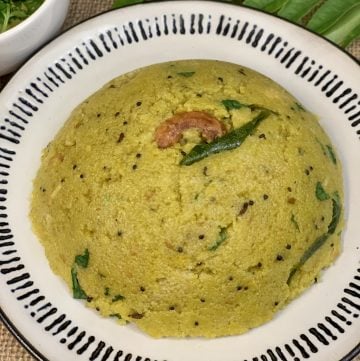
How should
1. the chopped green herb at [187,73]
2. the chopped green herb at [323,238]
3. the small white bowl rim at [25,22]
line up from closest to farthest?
the chopped green herb at [323,238] < the chopped green herb at [187,73] < the small white bowl rim at [25,22]

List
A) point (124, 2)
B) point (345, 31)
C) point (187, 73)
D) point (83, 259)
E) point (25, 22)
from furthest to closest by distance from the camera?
1. point (124, 2)
2. point (345, 31)
3. point (25, 22)
4. point (187, 73)
5. point (83, 259)

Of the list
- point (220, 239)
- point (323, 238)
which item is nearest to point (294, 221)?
point (323, 238)

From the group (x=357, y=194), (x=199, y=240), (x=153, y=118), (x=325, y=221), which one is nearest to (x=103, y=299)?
(x=199, y=240)

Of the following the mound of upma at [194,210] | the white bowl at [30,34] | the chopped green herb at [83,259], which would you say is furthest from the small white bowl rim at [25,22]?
the chopped green herb at [83,259]

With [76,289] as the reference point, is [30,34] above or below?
above

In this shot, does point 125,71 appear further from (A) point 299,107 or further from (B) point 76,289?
(B) point 76,289

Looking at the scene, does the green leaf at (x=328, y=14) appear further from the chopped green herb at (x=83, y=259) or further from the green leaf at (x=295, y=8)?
the chopped green herb at (x=83, y=259)

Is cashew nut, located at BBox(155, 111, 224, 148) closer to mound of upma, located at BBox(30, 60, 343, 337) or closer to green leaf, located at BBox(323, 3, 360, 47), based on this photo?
mound of upma, located at BBox(30, 60, 343, 337)
